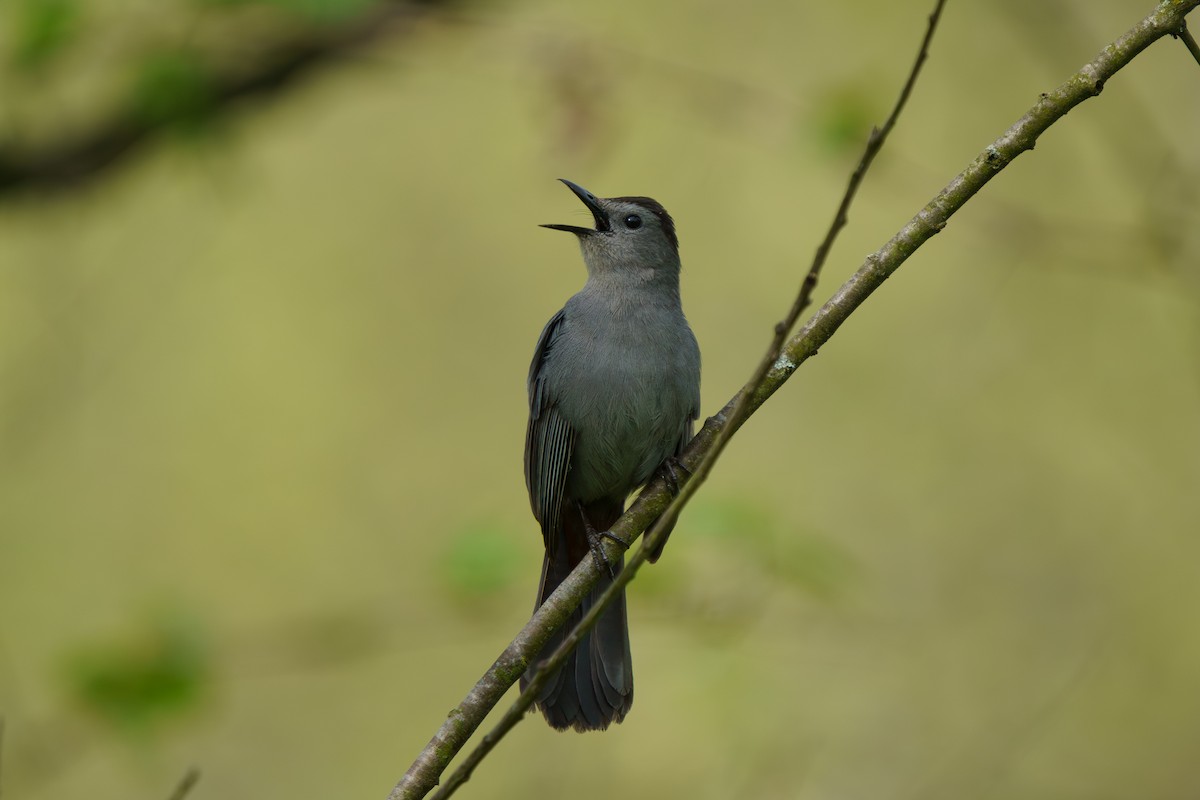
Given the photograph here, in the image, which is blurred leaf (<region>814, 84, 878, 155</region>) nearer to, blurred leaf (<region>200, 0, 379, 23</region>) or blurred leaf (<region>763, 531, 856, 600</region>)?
blurred leaf (<region>763, 531, 856, 600</region>)

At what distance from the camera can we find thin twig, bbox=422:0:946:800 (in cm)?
201

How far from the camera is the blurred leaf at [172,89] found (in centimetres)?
476

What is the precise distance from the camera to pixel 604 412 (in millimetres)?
3973

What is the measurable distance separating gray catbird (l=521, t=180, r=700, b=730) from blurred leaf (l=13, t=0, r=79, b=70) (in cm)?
196

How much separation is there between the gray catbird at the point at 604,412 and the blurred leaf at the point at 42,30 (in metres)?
1.96

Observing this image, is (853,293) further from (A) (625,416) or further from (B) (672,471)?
(A) (625,416)

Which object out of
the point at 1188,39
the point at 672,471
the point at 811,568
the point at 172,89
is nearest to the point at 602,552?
the point at 672,471

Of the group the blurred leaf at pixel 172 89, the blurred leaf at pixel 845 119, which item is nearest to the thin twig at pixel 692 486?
the blurred leaf at pixel 845 119

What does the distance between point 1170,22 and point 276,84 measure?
3965 millimetres

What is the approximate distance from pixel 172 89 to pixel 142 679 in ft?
7.15

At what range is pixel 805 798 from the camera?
5715 mm

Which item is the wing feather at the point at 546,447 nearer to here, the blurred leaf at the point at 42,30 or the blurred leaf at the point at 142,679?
the blurred leaf at the point at 142,679

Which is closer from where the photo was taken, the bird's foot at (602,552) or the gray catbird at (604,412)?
the bird's foot at (602,552)

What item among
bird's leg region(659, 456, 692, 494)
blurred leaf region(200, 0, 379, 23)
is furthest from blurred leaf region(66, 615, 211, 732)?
blurred leaf region(200, 0, 379, 23)
